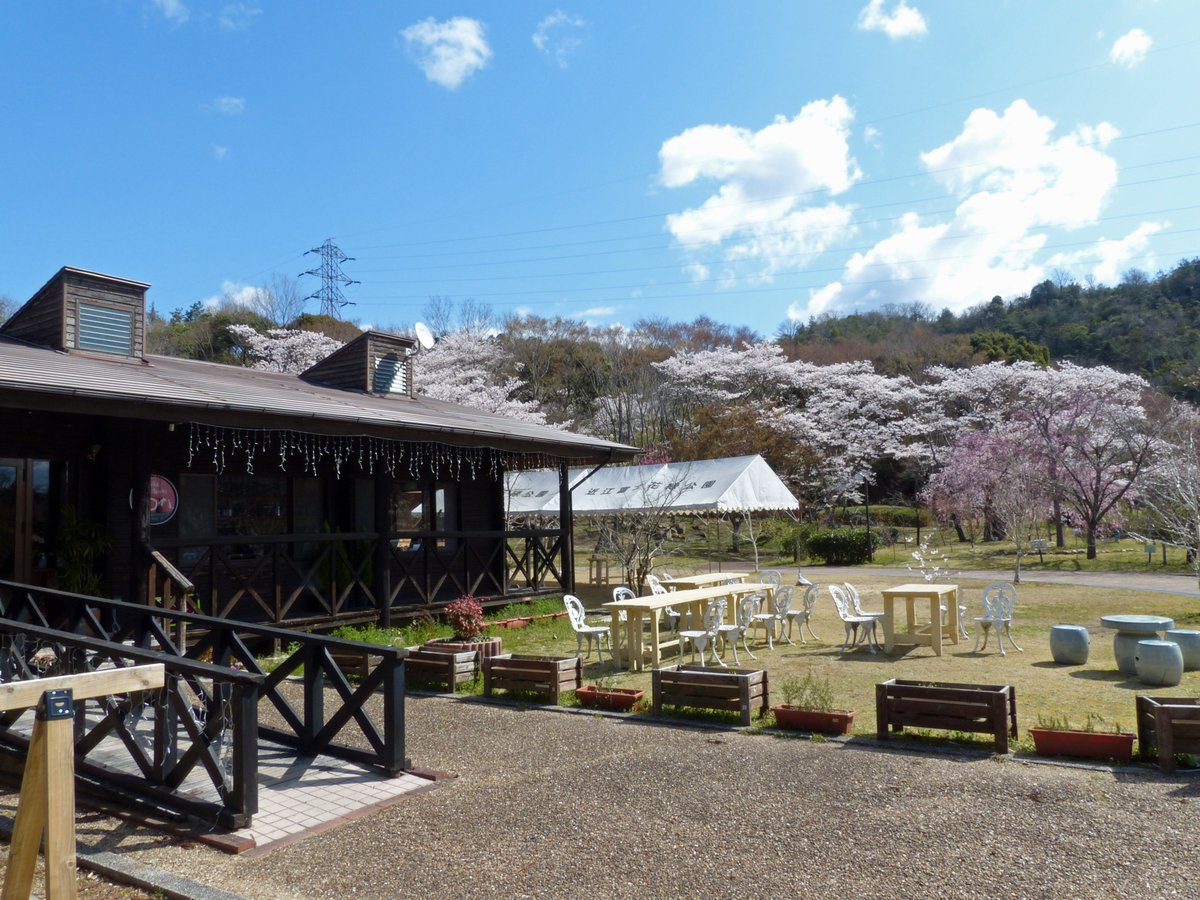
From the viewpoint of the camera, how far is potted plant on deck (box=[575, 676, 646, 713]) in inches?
298

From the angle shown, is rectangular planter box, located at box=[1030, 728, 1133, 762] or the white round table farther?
the white round table

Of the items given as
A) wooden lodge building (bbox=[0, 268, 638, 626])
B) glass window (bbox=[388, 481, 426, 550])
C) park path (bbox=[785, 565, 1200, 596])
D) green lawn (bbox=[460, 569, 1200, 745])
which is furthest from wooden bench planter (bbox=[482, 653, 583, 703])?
park path (bbox=[785, 565, 1200, 596])

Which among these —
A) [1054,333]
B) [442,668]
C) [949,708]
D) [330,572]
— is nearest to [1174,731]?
[949,708]

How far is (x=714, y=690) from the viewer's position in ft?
23.4

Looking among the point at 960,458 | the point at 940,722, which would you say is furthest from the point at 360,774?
the point at 960,458

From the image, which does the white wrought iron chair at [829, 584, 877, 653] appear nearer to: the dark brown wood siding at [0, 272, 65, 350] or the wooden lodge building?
the wooden lodge building

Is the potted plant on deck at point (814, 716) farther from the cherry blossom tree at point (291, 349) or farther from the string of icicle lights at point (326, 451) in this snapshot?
the cherry blossom tree at point (291, 349)

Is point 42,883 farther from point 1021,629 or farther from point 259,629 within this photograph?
point 1021,629

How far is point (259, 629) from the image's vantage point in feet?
19.1

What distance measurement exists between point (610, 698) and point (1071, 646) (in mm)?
5313

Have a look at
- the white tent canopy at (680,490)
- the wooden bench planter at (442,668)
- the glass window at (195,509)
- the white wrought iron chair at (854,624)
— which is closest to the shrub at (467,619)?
the wooden bench planter at (442,668)

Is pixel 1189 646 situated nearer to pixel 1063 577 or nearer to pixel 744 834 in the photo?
pixel 744 834

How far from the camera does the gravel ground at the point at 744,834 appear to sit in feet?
12.8

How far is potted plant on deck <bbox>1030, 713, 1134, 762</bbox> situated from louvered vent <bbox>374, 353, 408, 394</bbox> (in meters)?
11.9
